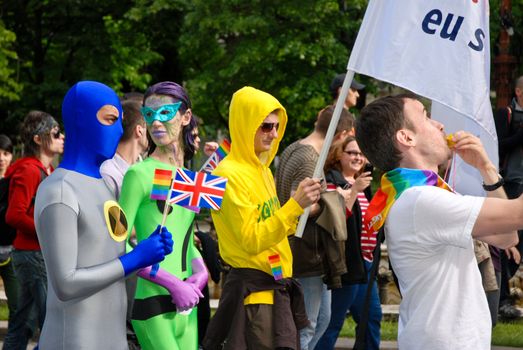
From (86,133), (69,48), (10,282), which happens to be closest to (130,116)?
(86,133)

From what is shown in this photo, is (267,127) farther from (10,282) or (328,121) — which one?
(10,282)

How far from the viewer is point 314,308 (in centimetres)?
774

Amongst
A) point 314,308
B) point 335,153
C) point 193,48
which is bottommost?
point 314,308

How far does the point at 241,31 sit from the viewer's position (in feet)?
70.4

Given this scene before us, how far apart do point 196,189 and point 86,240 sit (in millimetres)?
875

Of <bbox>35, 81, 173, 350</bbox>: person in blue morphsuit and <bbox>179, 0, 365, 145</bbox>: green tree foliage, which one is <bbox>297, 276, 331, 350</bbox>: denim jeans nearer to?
<bbox>35, 81, 173, 350</bbox>: person in blue morphsuit

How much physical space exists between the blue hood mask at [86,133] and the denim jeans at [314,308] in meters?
3.37

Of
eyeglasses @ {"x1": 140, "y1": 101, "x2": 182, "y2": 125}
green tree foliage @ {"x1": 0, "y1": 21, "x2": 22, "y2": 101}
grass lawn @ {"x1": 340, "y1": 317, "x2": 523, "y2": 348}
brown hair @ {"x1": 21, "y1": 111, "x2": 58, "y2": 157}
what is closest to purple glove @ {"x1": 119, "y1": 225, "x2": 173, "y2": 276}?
eyeglasses @ {"x1": 140, "y1": 101, "x2": 182, "y2": 125}

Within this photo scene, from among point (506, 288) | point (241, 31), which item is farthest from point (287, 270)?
point (241, 31)

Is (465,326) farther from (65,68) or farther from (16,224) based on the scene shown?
(65,68)

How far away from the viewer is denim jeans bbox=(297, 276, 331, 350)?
24.8 feet

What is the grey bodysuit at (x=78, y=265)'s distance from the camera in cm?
416

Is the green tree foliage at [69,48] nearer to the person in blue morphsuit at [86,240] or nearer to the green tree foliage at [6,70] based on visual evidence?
the green tree foliage at [6,70]

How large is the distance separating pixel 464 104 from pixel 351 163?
3.37 m
